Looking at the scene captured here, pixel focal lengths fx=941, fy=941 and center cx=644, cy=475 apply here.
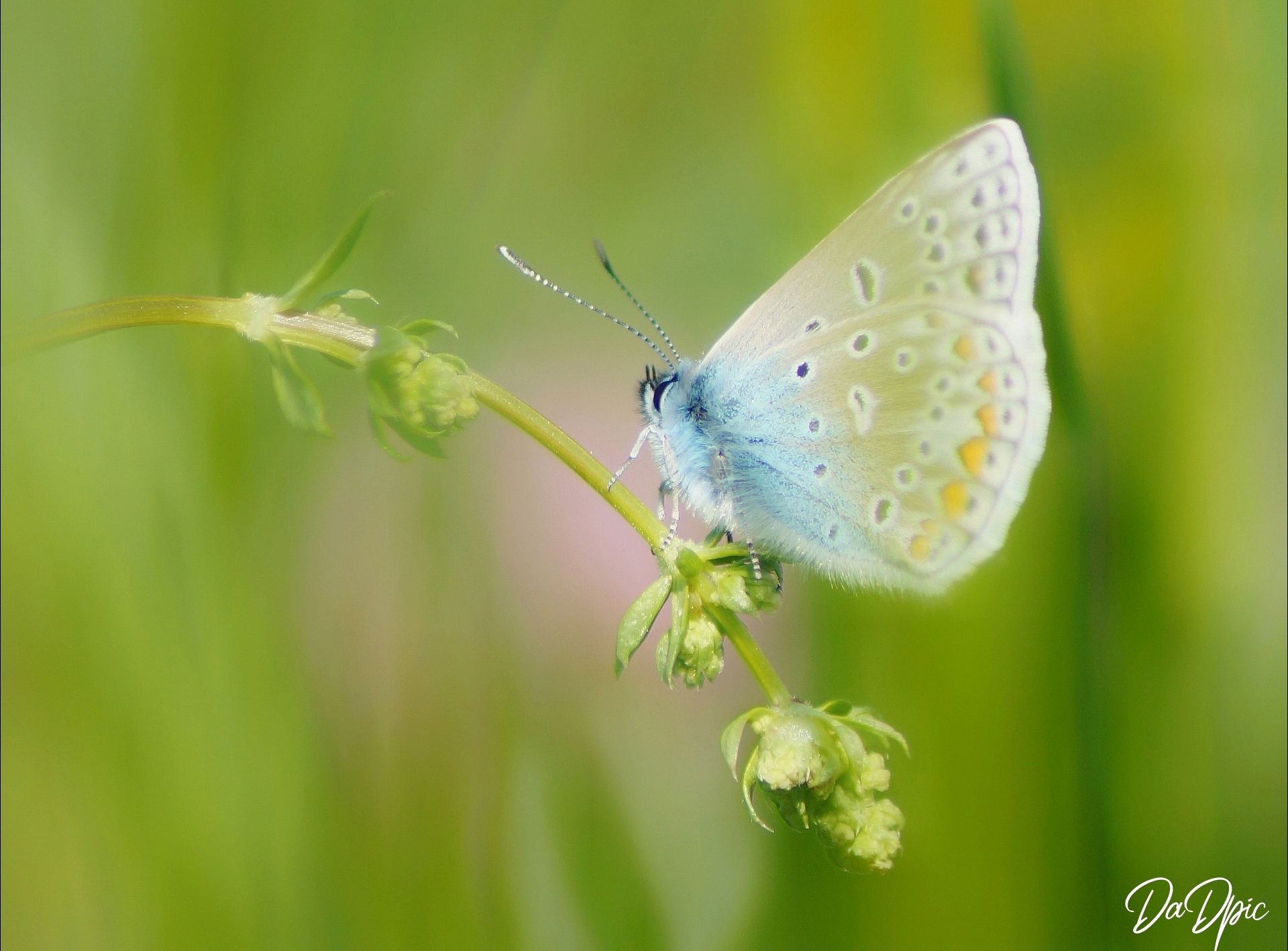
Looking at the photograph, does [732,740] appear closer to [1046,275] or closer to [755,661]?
[755,661]

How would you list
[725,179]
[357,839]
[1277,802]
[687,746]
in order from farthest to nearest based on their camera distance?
[725,179]
[687,746]
[1277,802]
[357,839]

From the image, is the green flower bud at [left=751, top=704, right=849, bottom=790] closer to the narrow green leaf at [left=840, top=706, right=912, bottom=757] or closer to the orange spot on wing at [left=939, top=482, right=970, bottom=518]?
the narrow green leaf at [left=840, top=706, right=912, bottom=757]

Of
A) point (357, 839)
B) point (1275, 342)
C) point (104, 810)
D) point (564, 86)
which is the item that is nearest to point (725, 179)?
point (564, 86)

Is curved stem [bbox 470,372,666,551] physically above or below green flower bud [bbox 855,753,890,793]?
above

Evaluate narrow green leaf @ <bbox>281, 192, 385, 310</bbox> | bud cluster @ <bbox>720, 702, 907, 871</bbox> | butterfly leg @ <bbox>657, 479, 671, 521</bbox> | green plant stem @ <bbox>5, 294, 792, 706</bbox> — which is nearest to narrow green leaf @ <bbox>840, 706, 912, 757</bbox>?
bud cluster @ <bbox>720, 702, 907, 871</bbox>

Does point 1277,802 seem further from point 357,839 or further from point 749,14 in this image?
point 749,14

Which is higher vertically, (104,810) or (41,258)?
(41,258)

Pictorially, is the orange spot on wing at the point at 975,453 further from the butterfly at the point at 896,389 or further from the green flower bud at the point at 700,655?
the green flower bud at the point at 700,655
